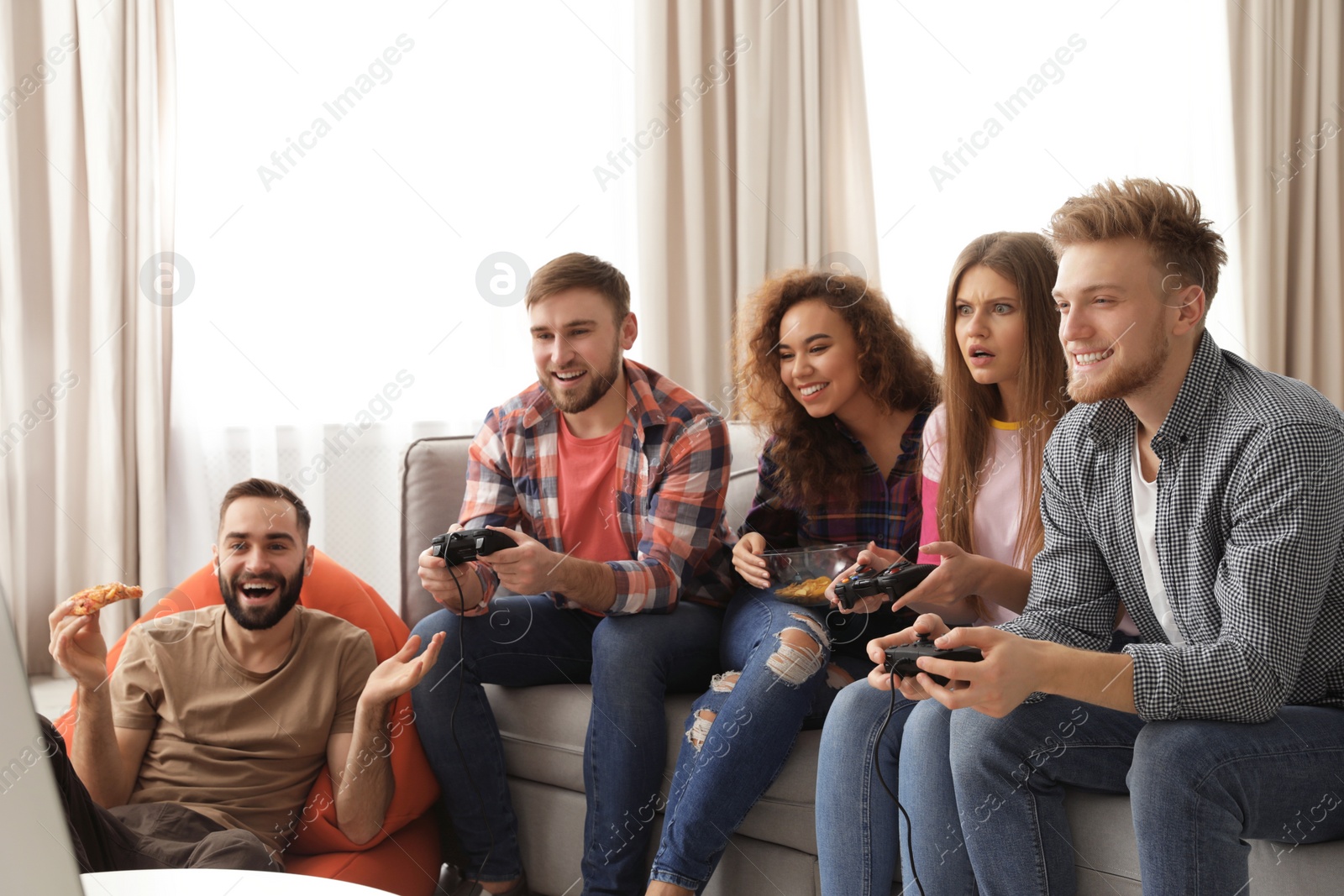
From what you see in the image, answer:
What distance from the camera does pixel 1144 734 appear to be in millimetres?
1160

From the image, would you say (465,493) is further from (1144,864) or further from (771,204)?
(771,204)

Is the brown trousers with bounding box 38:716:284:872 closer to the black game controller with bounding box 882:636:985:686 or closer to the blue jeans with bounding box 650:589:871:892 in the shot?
the blue jeans with bounding box 650:589:871:892

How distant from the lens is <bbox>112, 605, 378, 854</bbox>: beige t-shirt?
5.23ft

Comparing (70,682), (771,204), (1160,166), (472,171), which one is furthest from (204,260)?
(1160,166)

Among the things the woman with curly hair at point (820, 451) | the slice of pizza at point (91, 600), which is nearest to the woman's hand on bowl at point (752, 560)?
the woman with curly hair at point (820, 451)

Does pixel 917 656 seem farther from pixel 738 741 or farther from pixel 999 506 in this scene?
pixel 999 506

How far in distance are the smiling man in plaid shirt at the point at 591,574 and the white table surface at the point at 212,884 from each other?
59cm

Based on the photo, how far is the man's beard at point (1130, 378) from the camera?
4.10 feet

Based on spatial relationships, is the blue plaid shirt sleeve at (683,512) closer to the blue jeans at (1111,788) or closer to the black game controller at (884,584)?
the black game controller at (884,584)

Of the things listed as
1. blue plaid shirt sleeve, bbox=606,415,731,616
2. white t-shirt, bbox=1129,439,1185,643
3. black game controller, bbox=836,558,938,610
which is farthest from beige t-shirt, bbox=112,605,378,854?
white t-shirt, bbox=1129,439,1185,643

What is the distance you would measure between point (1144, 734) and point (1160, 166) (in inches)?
109

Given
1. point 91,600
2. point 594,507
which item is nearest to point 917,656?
point 594,507

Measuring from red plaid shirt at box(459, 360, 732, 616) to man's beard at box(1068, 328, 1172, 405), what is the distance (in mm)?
779

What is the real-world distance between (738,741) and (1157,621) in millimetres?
615
